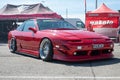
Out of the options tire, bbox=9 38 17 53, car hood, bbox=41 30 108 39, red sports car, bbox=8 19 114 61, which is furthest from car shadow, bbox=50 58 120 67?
tire, bbox=9 38 17 53

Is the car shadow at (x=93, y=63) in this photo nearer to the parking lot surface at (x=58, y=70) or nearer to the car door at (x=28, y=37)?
the parking lot surface at (x=58, y=70)

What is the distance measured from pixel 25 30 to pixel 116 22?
1002cm

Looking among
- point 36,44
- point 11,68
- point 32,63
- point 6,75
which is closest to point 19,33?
point 36,44

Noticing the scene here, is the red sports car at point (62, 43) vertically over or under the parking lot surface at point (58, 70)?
over

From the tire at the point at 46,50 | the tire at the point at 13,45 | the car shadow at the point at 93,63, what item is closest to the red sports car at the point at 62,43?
the tire at the point at 46,50

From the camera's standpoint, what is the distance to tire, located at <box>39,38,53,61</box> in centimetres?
914

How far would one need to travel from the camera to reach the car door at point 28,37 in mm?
10180

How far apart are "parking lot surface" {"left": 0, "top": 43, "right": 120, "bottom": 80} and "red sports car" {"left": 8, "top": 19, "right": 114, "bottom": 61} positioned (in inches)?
8.4

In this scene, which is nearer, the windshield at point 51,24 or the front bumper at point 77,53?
the front bumper at point 77,53

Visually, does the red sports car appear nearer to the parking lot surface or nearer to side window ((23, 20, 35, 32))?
side window ((23, 20, 35, 32))

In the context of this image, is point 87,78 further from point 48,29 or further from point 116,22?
point 116,22

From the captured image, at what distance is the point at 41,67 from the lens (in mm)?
8234

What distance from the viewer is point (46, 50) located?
9328 mm


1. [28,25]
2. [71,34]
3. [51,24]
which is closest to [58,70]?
[71,34]
